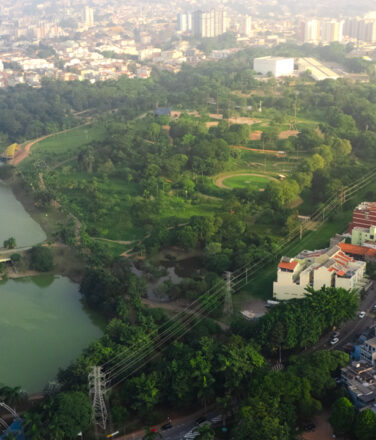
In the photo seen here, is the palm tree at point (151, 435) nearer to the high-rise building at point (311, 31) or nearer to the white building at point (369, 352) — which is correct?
the white building at point (369, 352)

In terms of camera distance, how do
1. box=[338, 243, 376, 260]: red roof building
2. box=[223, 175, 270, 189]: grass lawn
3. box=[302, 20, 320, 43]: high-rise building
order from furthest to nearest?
box=[302, 20, 320, 43]: high-rise building → box=[223, 175, 270, 189]: grass lawn → box=[338, 243, 376, 260]: red roof building

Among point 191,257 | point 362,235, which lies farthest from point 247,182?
point 362,235

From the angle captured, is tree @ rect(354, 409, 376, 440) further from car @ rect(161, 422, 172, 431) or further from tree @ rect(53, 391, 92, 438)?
tree @ rect(53, 391, 92, 438)

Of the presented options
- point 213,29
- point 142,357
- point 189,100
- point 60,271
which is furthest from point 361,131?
point 213,29

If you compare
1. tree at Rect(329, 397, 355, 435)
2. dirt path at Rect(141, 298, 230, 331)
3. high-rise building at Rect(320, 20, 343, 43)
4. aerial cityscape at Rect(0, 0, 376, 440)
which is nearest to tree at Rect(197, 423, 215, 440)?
aerial cityscape at Rect(0, 0, 376, 440)

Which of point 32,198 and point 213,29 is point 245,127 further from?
point 213,29

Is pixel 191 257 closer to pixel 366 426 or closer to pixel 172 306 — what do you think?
pixel 172 306

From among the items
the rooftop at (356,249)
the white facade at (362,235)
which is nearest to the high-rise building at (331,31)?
the white facade at (362,235)
